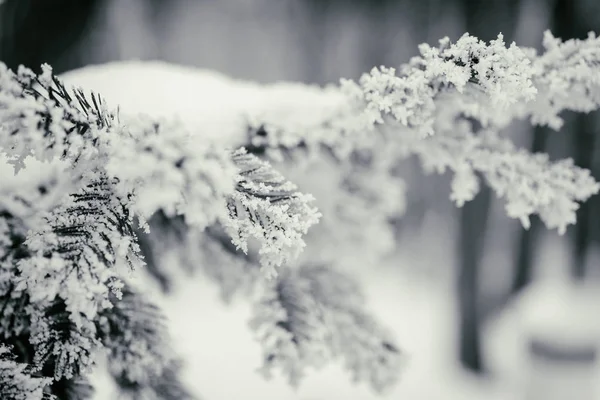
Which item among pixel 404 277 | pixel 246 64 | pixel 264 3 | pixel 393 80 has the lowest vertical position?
pixel 393 80

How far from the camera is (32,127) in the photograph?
0.96 m

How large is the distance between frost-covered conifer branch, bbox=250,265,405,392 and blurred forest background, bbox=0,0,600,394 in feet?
8.98

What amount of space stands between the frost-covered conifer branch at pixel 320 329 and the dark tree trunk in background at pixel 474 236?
122 inches

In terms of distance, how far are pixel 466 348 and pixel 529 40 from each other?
3135mm

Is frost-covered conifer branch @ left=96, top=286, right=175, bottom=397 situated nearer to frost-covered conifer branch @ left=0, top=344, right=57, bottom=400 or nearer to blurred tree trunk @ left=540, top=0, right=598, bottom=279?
frost-covered conifer branch @ left=0, top=344, right=57, bottom=400

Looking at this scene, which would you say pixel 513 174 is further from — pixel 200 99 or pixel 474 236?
pixel 474 236

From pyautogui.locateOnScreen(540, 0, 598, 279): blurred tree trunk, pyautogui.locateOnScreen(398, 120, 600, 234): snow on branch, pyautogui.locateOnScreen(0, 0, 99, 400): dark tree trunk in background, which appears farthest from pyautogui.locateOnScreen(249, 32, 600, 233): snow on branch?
pyautogui.locateOnScreen(540, 0, 598, 279): blurred tree trunk

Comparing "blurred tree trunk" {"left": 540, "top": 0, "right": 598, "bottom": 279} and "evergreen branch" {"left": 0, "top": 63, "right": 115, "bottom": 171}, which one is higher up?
"blurred tree trunk" {"left": 540, "top": 0, "right": 598, "bottom": 279}

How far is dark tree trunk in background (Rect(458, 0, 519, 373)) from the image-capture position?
4.23 meters

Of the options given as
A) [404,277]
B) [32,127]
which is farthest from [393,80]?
[404,277]

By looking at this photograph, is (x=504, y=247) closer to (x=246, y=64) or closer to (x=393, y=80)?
(x=246, y=64)

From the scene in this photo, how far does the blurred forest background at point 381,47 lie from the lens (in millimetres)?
4258

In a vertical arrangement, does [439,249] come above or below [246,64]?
below

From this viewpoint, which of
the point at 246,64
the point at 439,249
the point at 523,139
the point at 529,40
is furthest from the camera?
the point at 439,249
